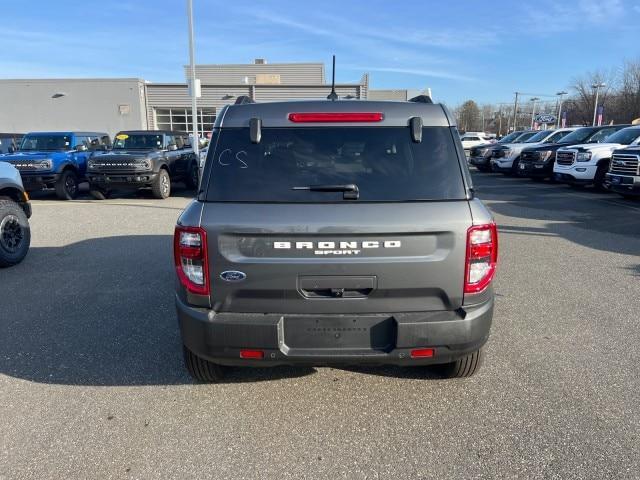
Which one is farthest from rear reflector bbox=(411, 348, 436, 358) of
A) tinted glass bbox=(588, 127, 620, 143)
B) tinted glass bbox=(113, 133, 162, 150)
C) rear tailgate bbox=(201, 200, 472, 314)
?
tinted glass bbox=(588, 127, 620, 143)

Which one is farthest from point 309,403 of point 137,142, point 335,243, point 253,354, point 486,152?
point 486,152

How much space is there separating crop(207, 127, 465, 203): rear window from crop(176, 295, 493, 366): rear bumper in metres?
0.69

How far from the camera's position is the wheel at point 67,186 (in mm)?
13617

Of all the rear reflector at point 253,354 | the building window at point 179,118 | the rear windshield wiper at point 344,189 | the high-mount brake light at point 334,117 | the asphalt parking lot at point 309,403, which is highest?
the building window at point 179,118

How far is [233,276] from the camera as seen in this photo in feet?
8.87

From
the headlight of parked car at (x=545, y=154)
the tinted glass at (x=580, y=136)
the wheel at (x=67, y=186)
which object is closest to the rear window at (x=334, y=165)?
the wheel at (x=67, y=186)

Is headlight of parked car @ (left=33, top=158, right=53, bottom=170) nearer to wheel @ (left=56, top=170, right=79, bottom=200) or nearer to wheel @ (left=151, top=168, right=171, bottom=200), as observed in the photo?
wheel @ (left=56, top=170, right=79, bottom=200)

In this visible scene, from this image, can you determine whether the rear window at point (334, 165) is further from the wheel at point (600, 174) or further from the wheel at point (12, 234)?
the wheel at point (600, 174)

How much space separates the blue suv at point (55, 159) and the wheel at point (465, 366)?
13327 mm

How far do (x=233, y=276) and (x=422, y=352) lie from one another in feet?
3.93

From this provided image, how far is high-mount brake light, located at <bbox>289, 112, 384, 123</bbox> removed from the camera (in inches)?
114

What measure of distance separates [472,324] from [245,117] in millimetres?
1872

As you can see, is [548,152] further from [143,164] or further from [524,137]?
[143,164]

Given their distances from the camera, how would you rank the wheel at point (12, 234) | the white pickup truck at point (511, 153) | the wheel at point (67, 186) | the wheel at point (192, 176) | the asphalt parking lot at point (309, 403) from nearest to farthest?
1. the asphalt parking lot at point (309, 403)
2. the wheel at point (12, 234)
3. the wheel at point (67, 186)
4. the wheel at point (192, 176)
5. the white pickup truck at point (511, 153)
